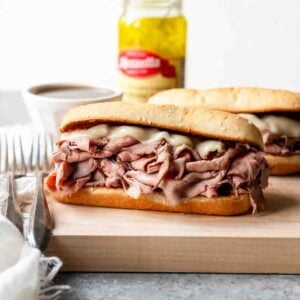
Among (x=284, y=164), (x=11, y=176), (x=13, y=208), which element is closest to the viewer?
(x=13, y=208)

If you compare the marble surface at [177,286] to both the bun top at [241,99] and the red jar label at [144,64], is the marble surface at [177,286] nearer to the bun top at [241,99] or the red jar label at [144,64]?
the bun top at [241,99]

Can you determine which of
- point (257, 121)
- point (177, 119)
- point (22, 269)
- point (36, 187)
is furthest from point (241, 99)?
point (22, 269)

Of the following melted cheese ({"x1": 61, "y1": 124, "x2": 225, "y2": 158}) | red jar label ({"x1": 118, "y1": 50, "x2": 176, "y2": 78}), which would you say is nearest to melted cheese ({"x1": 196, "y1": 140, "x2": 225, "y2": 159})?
melted cheese ({"x1": 61, "y1": 124, "x2": 225, "y2": 158})

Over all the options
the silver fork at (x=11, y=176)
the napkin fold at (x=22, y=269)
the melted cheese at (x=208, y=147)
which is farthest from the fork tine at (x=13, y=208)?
the melted cheese at (x=208, y=147)

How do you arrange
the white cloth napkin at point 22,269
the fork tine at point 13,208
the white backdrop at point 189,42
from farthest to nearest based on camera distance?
the white backdrop at point 189,42, the fork tine at point 13,208, the white cloth napkin at point 22,269

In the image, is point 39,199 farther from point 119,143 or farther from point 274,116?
point 274,116

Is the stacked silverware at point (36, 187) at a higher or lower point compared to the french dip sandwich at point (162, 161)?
lower
